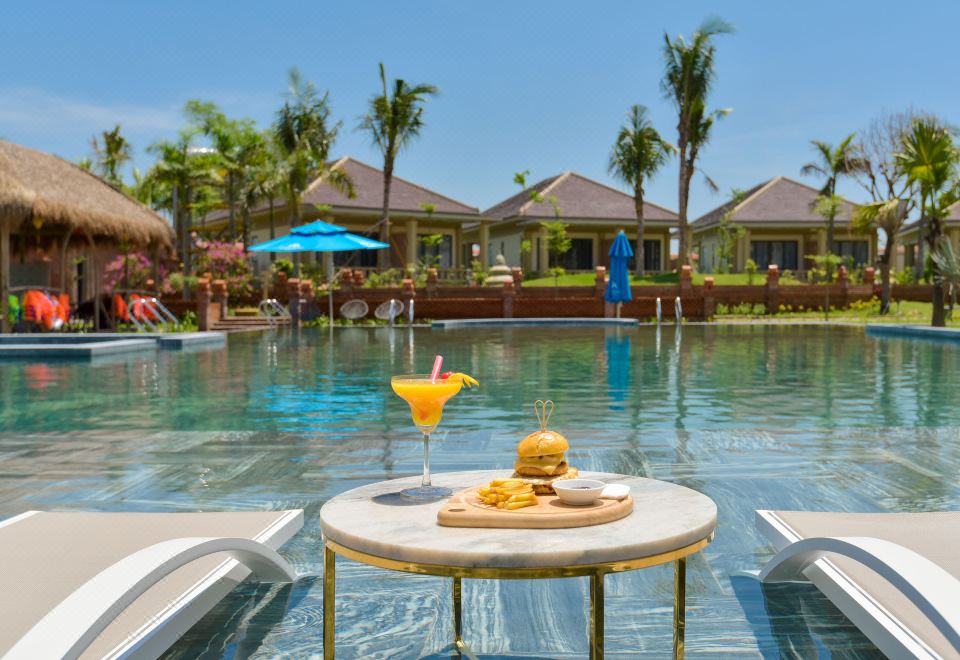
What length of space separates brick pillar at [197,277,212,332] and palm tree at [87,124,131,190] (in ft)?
72.6

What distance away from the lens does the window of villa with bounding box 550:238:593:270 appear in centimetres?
4234

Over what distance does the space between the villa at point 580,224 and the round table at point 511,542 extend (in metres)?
37.1

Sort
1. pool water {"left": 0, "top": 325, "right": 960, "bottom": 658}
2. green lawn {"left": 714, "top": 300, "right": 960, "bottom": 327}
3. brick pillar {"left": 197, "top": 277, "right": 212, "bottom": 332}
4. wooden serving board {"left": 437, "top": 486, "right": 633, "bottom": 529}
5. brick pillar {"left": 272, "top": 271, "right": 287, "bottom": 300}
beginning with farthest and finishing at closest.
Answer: brick pillar {"left": 272, "top": 271, "right": 287, "bottom": 300}, green lawn {"left": 714, "top": 300, "right": 960, "bottom": 327}, brick pillar {"left": 197, "top": 277, "right": 212, "bottom": 332}, pool water {"left": 0, "top": 325, "right": 960, "bottom": 658}, wooden serving board {"left": 437, "top": 486, "right": 633, "bottom": 529}

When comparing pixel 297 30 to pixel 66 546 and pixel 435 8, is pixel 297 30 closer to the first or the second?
pixel 435 8

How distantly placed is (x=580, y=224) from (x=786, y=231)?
10.6 metres

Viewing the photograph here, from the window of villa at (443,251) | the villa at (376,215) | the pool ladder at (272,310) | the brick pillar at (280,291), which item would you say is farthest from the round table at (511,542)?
the window of villa at (443,251)

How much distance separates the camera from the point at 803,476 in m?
5.43

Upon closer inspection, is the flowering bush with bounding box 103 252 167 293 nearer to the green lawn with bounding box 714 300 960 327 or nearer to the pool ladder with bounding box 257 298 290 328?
the pool ladder with bounding box 257 298 290 328

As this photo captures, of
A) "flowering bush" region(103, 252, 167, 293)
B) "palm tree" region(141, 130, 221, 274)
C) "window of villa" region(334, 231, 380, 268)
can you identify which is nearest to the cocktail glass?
"flowering bush" region(103, 252, 167, 293)

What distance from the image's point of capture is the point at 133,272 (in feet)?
105

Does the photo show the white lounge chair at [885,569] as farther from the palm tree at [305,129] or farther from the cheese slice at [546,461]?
the palm tree at [305,129]

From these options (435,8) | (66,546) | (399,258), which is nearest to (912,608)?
(66,546)

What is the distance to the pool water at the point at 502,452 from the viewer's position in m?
3.06

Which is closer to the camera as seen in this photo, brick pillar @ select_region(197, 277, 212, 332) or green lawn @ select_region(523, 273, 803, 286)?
brick pillar @ select_region(197, 277, 212, 332)
